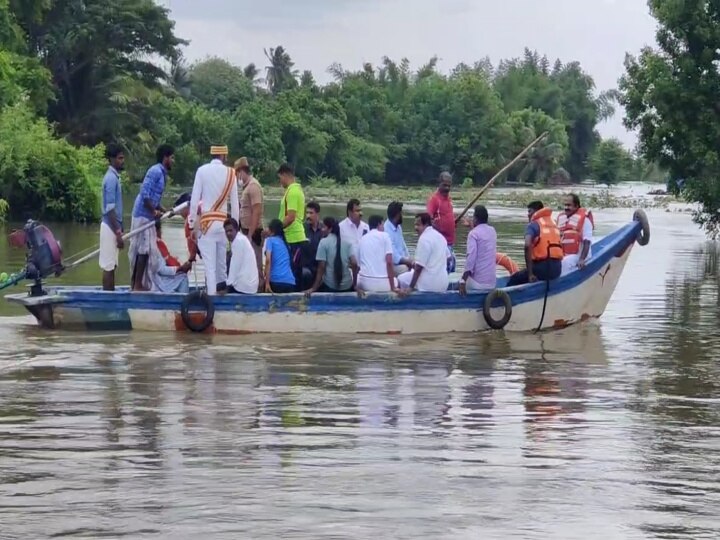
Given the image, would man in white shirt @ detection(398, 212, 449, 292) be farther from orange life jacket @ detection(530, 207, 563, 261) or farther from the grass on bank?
the grass on bank

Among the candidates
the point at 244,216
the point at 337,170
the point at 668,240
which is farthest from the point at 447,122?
the point at 244,216

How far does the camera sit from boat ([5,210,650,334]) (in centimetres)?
1329

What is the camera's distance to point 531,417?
9500 mm

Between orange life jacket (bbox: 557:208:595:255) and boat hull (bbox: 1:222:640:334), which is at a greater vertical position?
orange life jacket (bbox: 557:208:595:255)

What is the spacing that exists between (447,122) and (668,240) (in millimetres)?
66135

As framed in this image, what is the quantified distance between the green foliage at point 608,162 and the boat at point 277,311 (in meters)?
98.5

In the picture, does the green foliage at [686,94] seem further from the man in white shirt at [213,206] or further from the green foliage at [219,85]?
the green foliage at [219,85]

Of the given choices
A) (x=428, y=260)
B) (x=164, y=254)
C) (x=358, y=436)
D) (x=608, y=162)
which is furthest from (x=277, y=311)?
(x=608, y=162)

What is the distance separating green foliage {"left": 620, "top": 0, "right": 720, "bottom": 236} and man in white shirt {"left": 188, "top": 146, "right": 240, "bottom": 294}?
1287 centimetres

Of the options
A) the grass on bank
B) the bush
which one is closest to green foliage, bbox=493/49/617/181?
the grass on bank

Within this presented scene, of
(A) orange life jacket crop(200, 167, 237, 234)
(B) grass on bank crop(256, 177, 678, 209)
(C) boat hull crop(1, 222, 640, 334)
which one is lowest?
(C) boat hull crop(1, 222, 640, 334)

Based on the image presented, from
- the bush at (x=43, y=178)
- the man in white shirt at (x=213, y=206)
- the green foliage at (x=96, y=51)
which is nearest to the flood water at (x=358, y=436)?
the man in white shirt at (x=213, y=206)

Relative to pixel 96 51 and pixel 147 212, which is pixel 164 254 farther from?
pixel 96 51

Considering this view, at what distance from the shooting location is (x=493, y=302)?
13.8 meters
